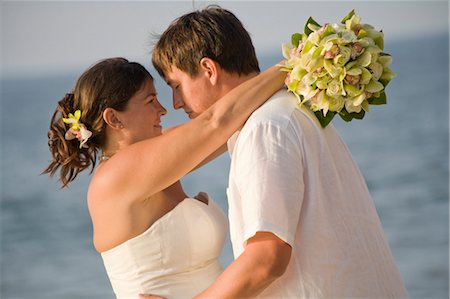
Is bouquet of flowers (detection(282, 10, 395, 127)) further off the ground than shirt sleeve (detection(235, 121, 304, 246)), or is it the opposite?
bouquet of flowers (detection(282, 10, 395, 127))

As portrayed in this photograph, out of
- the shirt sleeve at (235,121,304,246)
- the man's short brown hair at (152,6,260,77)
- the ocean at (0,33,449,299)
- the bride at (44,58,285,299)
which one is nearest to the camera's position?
the shirt sleeve at (235,121,304,246)

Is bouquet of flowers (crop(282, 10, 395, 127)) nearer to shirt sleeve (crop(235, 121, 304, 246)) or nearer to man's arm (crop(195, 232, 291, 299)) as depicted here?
shirt sleeve (crop(235, 121, 304, 246))

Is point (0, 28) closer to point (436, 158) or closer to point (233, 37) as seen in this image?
point (436, 158)

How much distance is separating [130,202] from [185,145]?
398 millimetres

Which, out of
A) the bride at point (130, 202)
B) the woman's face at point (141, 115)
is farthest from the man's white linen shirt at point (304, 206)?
the woman's face at point (141, 115)

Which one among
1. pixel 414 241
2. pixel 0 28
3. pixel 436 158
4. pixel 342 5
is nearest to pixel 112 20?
pixel 0 28

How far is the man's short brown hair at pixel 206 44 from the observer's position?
2.74 m

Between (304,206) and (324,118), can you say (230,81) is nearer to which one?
(324,118)

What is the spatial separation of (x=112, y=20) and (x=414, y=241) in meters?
10.9

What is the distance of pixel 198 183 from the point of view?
15828 millimetres

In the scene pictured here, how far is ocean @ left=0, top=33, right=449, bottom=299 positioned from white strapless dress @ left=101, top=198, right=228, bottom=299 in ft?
26.0

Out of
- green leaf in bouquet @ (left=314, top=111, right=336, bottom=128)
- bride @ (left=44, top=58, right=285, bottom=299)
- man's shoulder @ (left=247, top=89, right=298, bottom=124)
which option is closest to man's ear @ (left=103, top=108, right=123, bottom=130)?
bride @ (left=44, top=58, right=285, bottom=299)

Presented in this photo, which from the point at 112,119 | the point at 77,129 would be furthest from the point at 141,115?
the point at 77,129

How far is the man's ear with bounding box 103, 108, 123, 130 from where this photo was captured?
3.17 m
